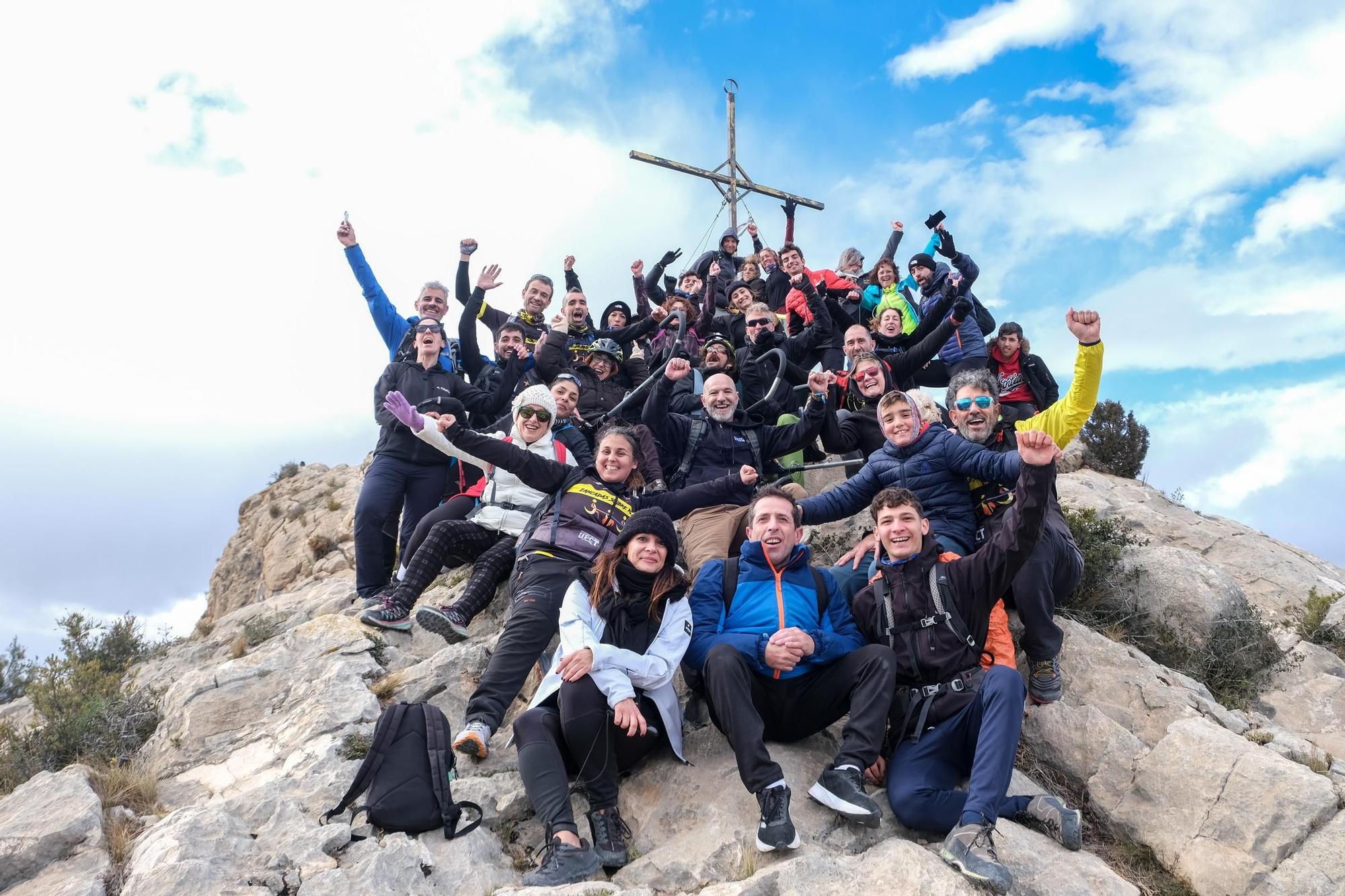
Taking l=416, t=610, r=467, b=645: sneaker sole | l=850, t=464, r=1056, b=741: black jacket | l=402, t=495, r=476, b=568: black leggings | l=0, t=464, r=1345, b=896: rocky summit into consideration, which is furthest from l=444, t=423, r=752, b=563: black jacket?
l=850, t=464, r=1056, b=741: black jacket

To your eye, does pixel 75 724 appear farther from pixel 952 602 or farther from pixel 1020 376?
pixel 1020 376

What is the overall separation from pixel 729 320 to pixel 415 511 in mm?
5881

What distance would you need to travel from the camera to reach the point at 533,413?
704 cm

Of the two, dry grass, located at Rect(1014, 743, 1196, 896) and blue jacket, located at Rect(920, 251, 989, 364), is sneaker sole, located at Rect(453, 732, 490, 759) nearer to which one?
dry grass, located at Rect(1014, 743, 1196, 896)

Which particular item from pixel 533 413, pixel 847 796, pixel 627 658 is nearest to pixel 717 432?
pixel 533 413

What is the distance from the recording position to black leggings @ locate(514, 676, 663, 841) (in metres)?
4.43

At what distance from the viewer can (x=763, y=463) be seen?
8.66 m

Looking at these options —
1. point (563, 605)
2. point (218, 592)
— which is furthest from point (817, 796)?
point (218, 592)

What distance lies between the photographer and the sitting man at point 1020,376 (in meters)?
9.12

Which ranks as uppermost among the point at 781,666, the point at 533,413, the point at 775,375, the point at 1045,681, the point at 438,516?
the point at 775,375

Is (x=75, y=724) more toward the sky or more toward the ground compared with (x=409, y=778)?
more toward the ground

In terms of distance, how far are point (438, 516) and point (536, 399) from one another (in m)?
1.71

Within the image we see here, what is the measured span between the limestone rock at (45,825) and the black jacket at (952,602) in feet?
17.4

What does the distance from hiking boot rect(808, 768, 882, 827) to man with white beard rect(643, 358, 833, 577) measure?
384 cm
